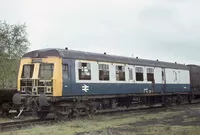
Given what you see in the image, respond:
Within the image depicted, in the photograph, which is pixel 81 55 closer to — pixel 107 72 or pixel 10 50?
pixel 107 72

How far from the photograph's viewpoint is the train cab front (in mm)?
17270

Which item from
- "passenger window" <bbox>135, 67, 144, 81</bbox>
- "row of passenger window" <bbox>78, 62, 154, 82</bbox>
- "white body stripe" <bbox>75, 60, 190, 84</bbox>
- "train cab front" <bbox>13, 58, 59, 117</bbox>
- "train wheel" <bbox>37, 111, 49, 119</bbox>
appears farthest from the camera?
"passenger window" <bbox>135, 67, 144, 81</bbox>

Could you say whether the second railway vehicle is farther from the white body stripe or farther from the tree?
the tree

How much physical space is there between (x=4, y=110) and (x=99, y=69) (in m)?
5.66

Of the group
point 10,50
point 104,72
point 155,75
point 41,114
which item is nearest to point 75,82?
point 41,114

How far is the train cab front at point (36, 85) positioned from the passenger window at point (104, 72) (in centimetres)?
318

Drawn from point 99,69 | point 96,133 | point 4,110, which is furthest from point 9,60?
point 96,133

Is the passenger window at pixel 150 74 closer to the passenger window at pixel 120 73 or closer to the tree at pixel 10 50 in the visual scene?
the passenger window at pixel 120 73

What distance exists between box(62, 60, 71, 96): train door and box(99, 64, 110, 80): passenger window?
8.27ft

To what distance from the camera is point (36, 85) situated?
17.8 m

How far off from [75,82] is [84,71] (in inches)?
39.1

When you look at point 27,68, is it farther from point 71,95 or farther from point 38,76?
point 71,95

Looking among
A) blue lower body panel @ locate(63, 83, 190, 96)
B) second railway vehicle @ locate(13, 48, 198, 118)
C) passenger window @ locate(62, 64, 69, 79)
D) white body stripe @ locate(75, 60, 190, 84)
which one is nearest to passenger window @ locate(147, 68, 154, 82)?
white body stripe @ locate(75, 60, 190, 84)

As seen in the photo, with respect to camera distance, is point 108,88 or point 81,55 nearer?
point 81,55
